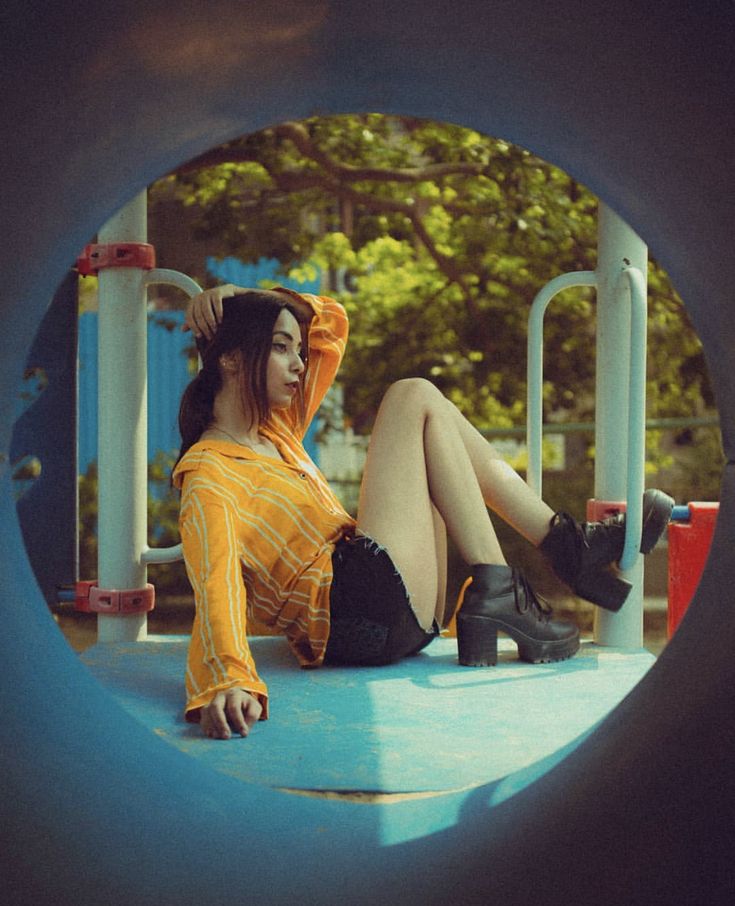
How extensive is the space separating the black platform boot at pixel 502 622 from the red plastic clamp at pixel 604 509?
1.25 feet

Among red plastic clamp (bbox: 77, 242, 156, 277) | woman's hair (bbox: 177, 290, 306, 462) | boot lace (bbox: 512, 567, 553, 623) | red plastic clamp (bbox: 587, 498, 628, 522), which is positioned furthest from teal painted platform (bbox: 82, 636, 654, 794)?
red plastic clamp (bbox: 77, 242, 156, 277)

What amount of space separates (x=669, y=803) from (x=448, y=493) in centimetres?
186

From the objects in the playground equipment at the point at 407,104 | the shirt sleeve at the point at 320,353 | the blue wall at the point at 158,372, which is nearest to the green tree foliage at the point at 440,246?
the blue wall at the point at 158,372

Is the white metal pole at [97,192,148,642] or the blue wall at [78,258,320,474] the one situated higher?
the blue wall at [78,258,320,474]

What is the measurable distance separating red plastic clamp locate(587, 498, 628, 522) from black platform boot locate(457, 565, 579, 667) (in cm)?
38

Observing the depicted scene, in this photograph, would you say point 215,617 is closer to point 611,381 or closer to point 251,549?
point 251,549

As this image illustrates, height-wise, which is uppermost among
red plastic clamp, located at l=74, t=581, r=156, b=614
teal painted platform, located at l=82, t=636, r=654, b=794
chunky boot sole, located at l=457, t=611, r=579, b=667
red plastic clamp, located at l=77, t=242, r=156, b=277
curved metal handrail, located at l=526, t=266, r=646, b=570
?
red plastic clamp, located at l=77, t=242, r=156, b=277

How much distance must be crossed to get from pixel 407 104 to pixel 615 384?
1980 millimetres

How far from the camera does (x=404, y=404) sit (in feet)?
9.75

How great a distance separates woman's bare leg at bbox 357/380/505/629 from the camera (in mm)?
2848

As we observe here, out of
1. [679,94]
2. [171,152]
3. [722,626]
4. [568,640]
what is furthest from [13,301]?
[568,640]

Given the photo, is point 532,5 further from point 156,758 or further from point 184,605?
point 184,605

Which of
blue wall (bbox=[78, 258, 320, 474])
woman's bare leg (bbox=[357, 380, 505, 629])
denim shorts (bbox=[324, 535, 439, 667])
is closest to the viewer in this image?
denim shorts (bbox=[324, 535, 439, 667])

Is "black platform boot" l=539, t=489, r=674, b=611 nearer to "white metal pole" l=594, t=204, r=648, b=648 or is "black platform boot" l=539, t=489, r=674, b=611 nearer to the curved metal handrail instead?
the curved metal handrail
